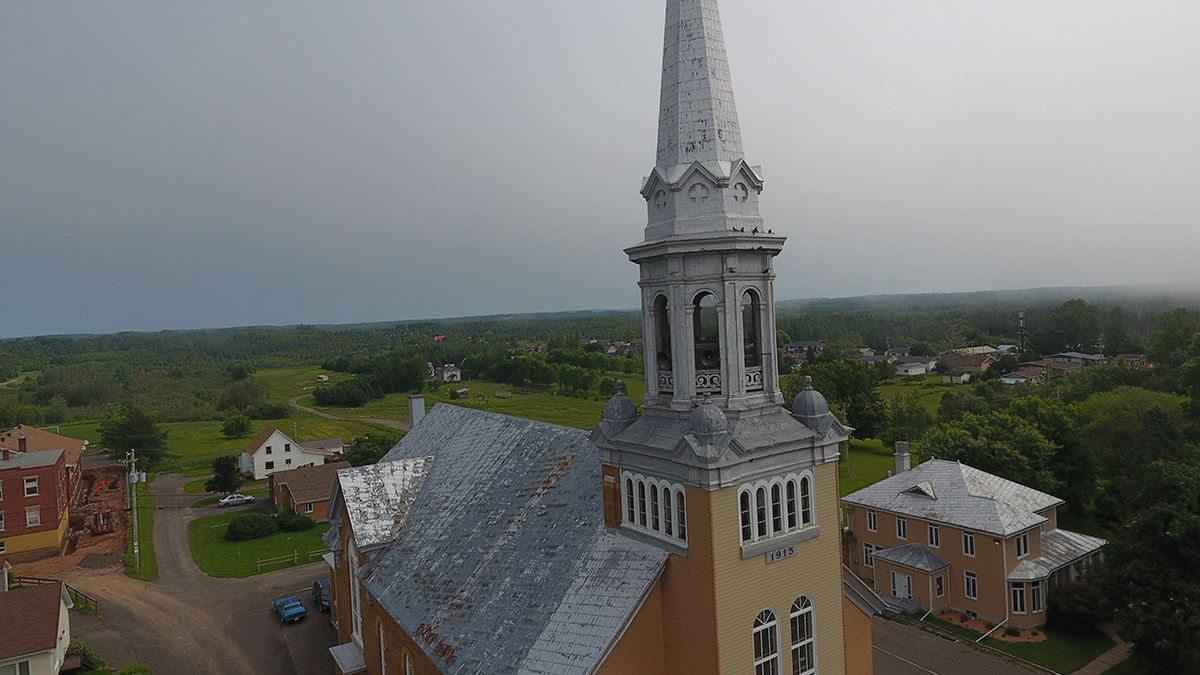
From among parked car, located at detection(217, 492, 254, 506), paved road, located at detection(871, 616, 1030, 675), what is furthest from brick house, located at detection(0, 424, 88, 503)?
paved road, located at detection(871, 616, 1030, 675)

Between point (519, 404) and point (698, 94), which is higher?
point (698, 94)

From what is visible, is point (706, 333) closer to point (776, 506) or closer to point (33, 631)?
Answer: point (776, 506)

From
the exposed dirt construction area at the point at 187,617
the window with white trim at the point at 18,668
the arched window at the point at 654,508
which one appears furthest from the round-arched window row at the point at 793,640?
the window with white trim at the point at 18,668

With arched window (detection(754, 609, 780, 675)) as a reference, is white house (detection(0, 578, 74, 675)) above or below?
below

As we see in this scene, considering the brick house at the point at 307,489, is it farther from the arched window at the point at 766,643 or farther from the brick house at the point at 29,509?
the arched window at the point at 766,643

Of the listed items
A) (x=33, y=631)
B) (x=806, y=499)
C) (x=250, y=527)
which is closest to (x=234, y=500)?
(x=250, y=527)

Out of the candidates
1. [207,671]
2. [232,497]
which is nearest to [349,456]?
[232,497]

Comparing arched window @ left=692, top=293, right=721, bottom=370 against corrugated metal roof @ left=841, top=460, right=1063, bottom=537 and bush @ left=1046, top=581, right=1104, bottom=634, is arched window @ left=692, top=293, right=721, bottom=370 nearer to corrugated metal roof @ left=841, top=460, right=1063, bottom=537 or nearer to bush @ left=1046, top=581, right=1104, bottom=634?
corrugated metal roof @ left=841, top=460, right=1063, bottom=537
